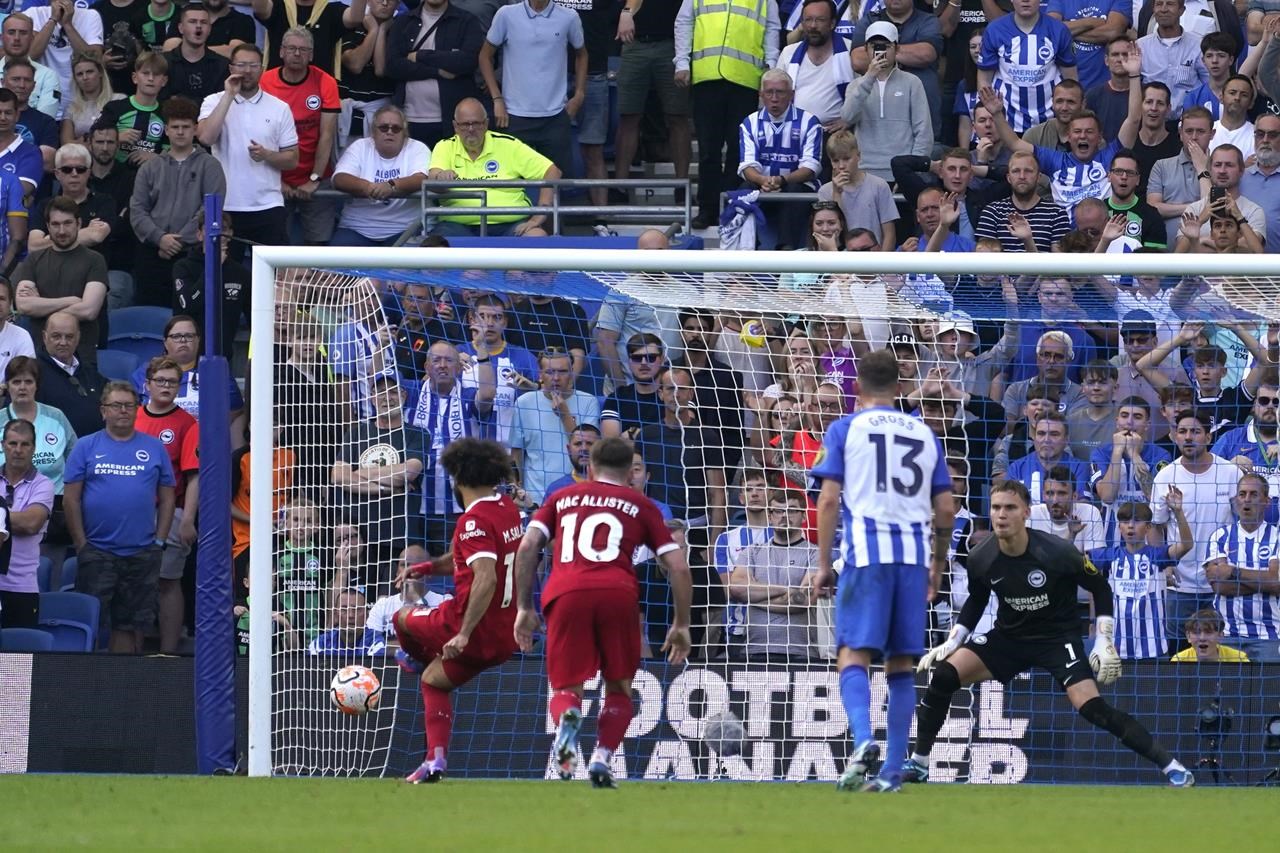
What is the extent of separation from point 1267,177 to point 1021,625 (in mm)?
5602

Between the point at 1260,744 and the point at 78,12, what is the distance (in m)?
11.6

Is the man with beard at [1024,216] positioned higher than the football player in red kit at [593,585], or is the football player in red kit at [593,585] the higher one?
the man with beard at [1024,216]

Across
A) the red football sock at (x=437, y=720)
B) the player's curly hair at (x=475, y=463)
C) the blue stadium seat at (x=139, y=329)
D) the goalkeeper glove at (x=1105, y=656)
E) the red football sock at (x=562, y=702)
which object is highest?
the blue stadium seat at (x=139, y=329)

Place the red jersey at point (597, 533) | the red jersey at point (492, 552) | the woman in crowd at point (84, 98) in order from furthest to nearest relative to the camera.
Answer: the woman in crowd at point (84, 98) < the red jersey at point (492, 552) < the red jersey at point (597, 533)

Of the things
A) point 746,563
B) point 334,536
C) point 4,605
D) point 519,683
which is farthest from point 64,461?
point 746,563

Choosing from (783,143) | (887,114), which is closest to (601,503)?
(783,143)

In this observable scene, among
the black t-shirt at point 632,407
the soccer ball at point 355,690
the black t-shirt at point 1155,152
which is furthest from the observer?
the black t-shirt at point 1155,152

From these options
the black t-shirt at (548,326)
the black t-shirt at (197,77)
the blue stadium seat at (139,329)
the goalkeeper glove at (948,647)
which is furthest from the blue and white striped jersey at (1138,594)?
the black t-shirt at (197,77)

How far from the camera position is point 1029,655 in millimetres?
10055

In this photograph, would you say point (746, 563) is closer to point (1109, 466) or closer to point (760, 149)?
point (1109, 466)

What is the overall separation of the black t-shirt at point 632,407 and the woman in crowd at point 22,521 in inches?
154

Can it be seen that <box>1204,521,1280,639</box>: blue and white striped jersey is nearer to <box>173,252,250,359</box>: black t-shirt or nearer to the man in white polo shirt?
<box>173,252,250,359</box>: black t-shirt

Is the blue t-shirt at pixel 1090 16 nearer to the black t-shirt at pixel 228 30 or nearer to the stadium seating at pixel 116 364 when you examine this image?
the black t-shirt at pixel 228 30

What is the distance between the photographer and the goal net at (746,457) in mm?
10680
